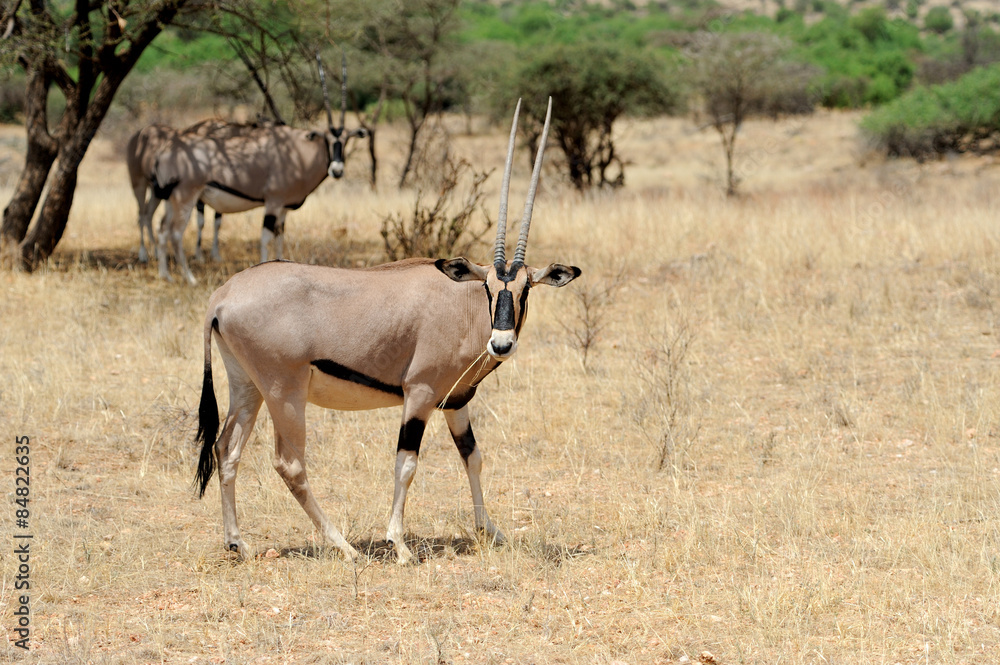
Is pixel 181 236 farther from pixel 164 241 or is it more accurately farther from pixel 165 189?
pixel 165 189

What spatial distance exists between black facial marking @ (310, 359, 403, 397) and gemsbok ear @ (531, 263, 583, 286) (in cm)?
92

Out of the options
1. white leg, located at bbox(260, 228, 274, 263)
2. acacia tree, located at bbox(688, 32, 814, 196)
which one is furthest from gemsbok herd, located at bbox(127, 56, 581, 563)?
acacia tree, located at bbox(688, 32, 814, 196)

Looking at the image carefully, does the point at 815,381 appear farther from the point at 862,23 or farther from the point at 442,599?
the point at 862,23

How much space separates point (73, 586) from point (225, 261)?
9133mm

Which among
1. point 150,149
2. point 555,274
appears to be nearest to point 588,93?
point 150,149

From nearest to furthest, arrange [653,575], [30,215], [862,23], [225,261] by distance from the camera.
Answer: [653,575]
[30,215]
[225,261]
[862,23]

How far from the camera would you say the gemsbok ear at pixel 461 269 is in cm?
489

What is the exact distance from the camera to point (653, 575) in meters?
5.01

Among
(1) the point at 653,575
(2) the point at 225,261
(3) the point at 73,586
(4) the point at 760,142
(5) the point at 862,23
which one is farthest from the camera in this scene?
(5) the point at 862,23

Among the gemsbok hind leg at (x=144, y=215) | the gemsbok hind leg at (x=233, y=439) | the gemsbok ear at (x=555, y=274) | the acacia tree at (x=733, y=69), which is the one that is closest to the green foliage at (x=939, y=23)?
the acacia tree at (x=733, y=69)

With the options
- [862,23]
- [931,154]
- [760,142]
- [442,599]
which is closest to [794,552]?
[442,599]

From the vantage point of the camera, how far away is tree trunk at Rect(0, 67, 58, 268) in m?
11.9

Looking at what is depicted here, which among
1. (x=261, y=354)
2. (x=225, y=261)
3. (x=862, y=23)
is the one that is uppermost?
(x=862, y=23)

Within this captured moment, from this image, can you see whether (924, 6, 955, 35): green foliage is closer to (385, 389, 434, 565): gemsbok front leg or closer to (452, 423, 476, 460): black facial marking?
(452, 423, 476, 460): black facial marking
